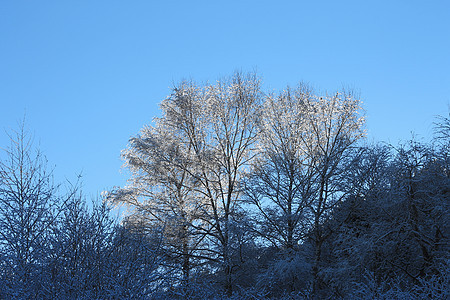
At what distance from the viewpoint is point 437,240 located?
14148mm

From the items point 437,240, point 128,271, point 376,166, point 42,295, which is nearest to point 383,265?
point 437,240

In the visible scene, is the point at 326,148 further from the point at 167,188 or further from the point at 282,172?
the point at 167,188

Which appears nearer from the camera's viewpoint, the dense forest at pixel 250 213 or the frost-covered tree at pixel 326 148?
the dense forest at pixel 250 213

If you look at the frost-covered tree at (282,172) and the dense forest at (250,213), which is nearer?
the dense forest at (250,213)

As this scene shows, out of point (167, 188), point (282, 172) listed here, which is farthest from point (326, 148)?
point (167, 188)

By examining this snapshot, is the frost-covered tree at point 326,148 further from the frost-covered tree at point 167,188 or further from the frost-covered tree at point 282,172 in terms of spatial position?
the frost-covered tree at point 167,188

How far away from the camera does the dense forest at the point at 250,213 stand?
11.4m

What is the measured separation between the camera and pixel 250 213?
17609 millimetres

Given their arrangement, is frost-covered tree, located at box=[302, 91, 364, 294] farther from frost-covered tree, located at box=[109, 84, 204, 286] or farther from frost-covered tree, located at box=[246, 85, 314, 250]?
frost-covered tree, located at box=[109, 84, 204, 286]

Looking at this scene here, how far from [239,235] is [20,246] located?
754cm

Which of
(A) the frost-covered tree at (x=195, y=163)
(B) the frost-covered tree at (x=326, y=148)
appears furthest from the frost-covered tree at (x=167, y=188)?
(B) the frost-covered tree at (x=326, y=148)

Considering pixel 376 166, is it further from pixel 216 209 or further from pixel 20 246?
pixel 20 246

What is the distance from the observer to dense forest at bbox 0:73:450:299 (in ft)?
37.5

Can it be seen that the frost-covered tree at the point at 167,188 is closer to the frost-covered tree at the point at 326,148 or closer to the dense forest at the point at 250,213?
the dense forest at the point at 250,213
